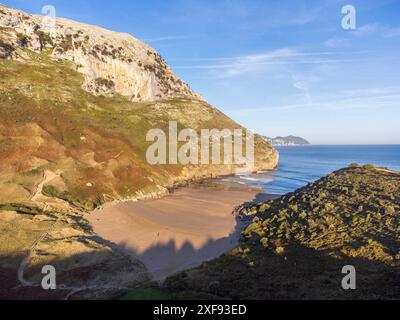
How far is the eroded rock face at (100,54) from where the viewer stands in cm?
10838

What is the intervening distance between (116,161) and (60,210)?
19920 mm

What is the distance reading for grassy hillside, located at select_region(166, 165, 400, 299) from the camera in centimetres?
2398

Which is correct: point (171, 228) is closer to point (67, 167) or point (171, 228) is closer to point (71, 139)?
point (67, 167)

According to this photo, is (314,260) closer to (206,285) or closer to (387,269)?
(387,269)

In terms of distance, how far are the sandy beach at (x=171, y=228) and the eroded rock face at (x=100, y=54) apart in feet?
195

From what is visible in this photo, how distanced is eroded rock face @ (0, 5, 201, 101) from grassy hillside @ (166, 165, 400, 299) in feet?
259

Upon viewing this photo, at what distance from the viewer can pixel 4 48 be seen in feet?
295

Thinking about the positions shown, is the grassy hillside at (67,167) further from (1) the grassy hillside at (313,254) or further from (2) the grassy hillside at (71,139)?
(1) the grassy hillside at (313,254)

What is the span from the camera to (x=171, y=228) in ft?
139

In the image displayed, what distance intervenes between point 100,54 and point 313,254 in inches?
4312

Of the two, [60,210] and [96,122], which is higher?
[96,122]

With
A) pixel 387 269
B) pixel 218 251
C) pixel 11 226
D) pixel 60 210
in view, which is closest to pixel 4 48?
pixel 60 210

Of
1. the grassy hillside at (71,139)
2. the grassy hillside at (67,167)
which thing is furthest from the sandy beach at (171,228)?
the grassy hillside at (71,139)

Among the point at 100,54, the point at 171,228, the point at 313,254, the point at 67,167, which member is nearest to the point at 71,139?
the point at 67,167
